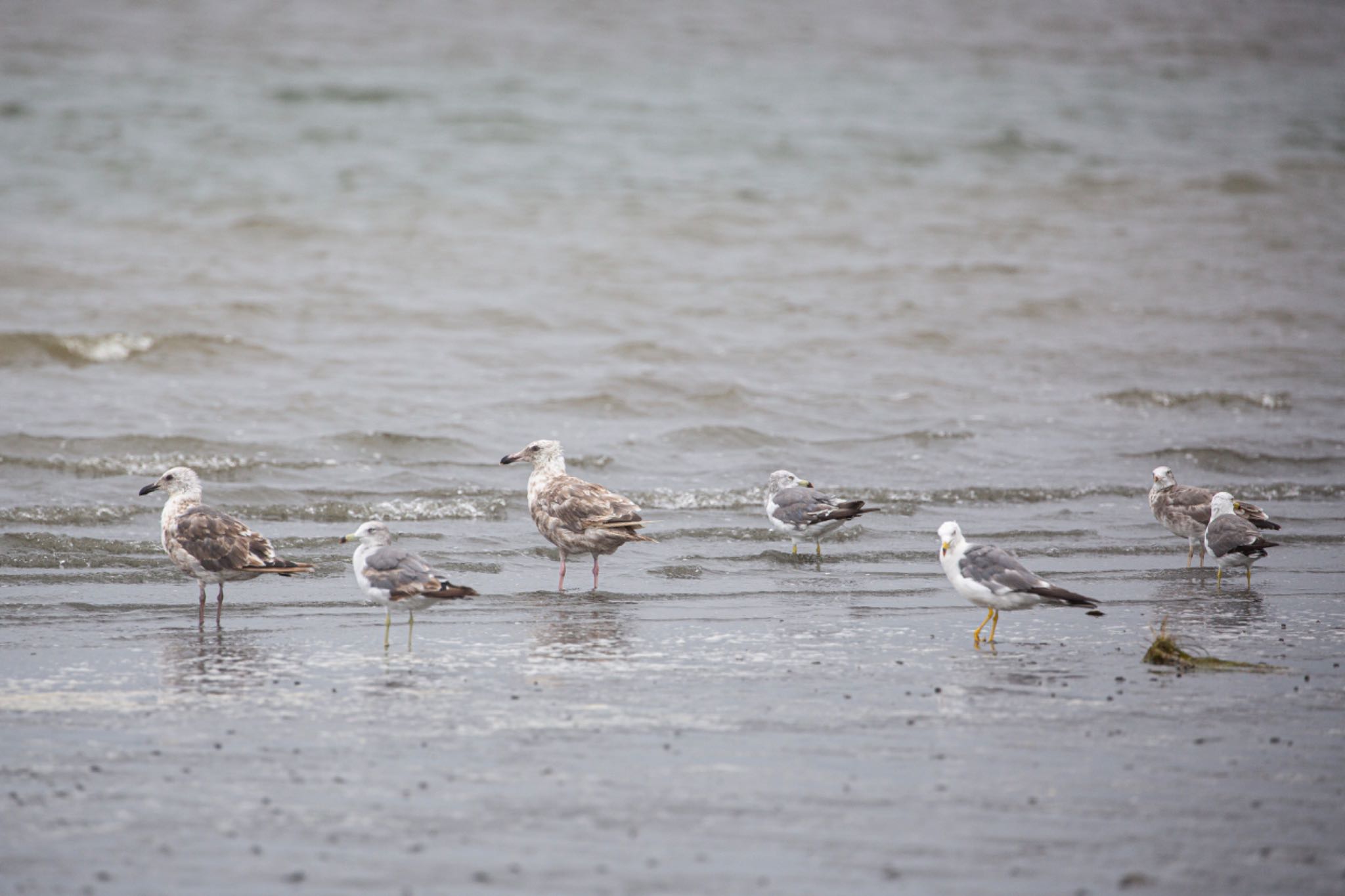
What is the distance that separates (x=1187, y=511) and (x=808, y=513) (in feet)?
10.5

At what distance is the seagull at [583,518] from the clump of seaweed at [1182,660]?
430cm

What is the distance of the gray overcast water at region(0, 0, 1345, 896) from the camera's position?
18.7ft

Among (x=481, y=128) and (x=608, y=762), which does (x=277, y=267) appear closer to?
(x=481, y=128)

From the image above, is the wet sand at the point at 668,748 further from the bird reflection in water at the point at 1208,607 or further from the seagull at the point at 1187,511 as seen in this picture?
the seagull at the point at 1187,511

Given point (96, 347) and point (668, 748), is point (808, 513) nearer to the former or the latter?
point (668, 748)

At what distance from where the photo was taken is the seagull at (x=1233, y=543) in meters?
10.6

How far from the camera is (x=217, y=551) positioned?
32.1 feet

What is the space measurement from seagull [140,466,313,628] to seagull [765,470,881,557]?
14.1 feet

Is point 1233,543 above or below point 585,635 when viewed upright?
above

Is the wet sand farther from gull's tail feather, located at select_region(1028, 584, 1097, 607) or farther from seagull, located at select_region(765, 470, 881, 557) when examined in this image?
seagull, located at select_region(765, 470, 881, 557)

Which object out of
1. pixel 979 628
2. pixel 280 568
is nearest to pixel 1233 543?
pixel 979 628

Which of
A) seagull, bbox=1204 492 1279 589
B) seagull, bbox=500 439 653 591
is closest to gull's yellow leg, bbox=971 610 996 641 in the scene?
seagull, bbox=1204 492 1279 589

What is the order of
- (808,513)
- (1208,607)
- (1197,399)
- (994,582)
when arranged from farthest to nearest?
(1197,399) → (808,513) → (1208,607) → (994,582)

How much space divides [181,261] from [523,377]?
986 cm
